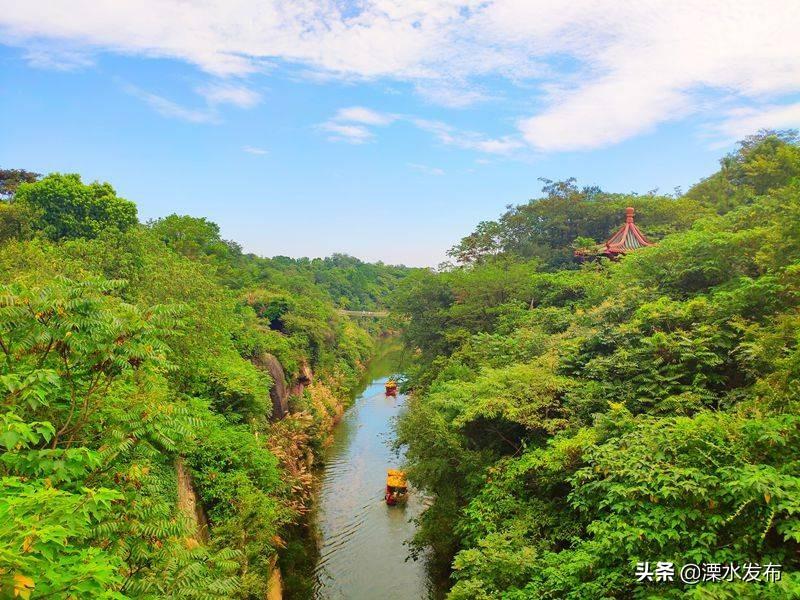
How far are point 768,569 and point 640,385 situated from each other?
5.25 m

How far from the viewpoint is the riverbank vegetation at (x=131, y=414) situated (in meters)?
4.70

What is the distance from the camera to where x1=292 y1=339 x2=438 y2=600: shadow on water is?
15531 mm

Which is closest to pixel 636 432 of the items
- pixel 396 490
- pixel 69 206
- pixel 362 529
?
pixel 362 529

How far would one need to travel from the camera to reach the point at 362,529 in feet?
62.8

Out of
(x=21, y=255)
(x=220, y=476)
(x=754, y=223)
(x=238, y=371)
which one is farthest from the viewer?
(x=238, y=371)

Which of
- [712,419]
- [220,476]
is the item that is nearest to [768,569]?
[712,419]

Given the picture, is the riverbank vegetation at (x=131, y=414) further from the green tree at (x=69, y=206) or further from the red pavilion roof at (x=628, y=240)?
the red pavilion roof at (x=628, y=240)

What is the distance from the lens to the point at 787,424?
6.45 metres

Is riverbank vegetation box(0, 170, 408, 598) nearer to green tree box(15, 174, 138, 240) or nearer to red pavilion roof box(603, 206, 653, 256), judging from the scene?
green tree box(15, 174, 138, 240)

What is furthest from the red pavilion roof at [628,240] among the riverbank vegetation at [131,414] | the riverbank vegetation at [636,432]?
the riverbank vegetation at [131,414]

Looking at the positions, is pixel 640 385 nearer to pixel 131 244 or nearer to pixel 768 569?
pixel 768 569

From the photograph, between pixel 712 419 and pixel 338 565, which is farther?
pixel 338 565

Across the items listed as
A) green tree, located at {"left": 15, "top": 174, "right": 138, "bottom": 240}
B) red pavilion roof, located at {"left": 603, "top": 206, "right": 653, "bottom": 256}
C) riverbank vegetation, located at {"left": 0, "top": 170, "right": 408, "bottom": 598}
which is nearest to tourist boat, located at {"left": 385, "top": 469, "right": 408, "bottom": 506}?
riverbank vegetation, located at {"left": 0, "top": 170, "right": 408, "bottom": 598}

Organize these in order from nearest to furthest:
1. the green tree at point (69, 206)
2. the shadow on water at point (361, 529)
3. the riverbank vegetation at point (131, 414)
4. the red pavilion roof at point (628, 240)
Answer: the riverbank vegetation at point (131, 414)
the shadow on water at point (361, 529)
the green tree at point (69, 206)
the red pavilion roof at point (628, 240)
